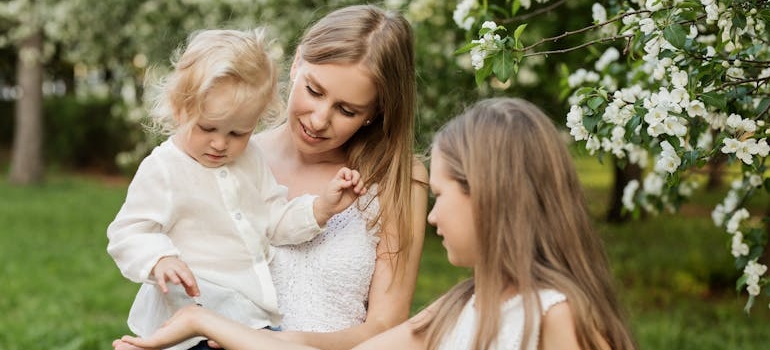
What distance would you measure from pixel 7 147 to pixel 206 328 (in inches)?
847

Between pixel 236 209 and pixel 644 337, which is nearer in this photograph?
pixel 236 209

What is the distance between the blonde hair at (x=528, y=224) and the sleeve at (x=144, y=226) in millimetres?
773

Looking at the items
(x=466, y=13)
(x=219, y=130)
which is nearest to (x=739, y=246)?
(x=466, y=13)

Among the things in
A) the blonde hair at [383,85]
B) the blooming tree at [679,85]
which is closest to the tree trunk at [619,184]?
the blooming tree at [679,85]

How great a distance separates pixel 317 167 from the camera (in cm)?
310

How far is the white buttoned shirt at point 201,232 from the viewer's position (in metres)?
2.56

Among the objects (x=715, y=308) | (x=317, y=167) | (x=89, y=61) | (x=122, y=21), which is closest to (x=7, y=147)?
(x=89, y=61)

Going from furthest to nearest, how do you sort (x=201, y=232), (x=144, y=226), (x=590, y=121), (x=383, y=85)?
(x=383, y=85) → (x=590, y=121) → (x=201, y=232) → (x=144, y=226)

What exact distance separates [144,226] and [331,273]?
60 centimetres

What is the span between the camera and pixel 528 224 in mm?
2098

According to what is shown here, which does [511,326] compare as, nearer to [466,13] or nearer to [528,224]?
[528,224]

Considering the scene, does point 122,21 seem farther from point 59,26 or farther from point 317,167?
point 317,167

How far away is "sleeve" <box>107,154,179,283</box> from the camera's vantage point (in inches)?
97.3

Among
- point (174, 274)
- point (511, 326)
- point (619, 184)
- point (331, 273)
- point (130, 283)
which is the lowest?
point (619, 184)
